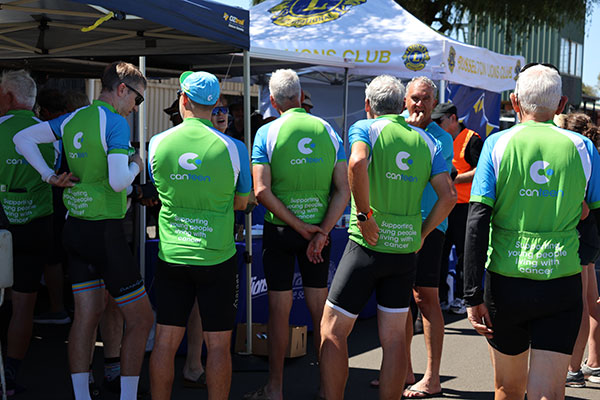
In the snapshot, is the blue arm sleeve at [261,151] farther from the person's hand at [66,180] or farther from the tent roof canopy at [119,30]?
the person's hand at [66,180]

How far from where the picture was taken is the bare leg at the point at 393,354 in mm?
3566

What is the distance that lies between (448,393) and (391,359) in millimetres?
1224

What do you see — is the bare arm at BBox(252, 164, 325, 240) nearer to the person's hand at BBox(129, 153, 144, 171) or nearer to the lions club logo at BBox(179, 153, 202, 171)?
the person's hand at BBox(129, 153, 144, 171)

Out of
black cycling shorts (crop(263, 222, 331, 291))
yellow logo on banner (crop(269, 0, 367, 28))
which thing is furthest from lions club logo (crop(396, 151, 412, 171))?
yellow logo on banner (crop(269, 0, 367, 28))

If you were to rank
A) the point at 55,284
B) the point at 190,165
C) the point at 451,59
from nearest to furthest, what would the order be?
the point at 190,165 → the point at 55,284 → the point at 451,59

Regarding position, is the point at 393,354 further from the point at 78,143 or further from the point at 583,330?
the point at 78,143

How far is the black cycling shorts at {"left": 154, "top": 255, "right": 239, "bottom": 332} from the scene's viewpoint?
3.39 meters

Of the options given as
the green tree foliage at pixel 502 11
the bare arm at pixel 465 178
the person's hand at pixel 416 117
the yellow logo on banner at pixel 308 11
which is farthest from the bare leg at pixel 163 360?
the green tree foliage at pixel 502 11

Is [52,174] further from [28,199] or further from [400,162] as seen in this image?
[400,162]

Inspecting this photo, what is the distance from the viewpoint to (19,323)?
4203 mm

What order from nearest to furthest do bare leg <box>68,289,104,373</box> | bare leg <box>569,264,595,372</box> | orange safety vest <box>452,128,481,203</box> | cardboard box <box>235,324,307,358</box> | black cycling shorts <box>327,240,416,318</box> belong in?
black cycling shorts <box>327,240,416,318</box>, bare leg <box>68,289,104,373</box>, bare leg <box>569,264,595,372</box>, cardboard box <box>235,324,307,358</box>, orange safety vest <box>452,128,481,203</box>

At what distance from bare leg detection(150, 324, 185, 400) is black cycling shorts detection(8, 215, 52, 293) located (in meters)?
1.22

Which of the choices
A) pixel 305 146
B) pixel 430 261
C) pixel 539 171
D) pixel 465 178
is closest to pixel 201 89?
pixel 305 146

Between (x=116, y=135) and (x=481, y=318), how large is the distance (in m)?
2.00
